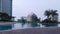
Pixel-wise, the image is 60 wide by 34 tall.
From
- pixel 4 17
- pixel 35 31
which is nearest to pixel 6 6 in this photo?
pixel 4 17

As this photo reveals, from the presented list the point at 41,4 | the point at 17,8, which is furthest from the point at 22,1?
the point at 41,4

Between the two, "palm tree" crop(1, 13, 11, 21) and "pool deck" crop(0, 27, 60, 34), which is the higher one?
"palm tree" crop(1, 13, 11, 21)

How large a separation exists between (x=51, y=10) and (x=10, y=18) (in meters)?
4.39

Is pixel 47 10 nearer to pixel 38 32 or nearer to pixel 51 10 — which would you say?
pixel 51 10

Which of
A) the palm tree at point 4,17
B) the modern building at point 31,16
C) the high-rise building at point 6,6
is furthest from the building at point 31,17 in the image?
the high-rise building at point 6,6

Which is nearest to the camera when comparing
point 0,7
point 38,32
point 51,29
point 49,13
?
point 38,32

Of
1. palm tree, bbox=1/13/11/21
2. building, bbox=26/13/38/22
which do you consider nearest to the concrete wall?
palm tree, bbox=1/13/11/21

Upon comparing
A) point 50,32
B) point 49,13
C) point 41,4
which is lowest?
point 50,32

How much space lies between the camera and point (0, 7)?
1647 centimetres

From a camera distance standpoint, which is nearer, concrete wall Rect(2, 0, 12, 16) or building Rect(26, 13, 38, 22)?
building Rect(26, 13, 38, 22)

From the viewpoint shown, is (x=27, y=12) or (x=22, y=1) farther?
(x=22, y=1)

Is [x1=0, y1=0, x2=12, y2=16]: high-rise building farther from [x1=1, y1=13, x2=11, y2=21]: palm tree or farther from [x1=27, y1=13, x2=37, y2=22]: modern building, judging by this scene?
[x1=27, y1=13, x2=37, y2=22]: modern building

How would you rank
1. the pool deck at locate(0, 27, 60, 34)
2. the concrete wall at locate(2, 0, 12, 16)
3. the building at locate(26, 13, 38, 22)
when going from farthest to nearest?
the concrete wall at locate(2, 0, 12, 16) → the building at locate(26, 13, 38, 22) → the pool deck at locate(0, 27, 60, 34)

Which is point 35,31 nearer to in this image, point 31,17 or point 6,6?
point 31,17
